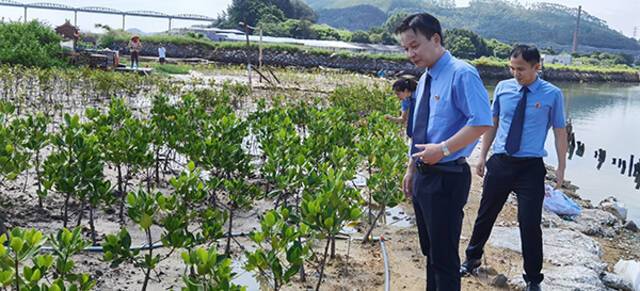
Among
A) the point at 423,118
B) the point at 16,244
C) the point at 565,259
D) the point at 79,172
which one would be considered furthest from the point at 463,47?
the point at 16,244

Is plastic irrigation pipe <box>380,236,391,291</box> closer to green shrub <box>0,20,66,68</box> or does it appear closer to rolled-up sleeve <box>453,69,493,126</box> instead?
rolled-up sleeve <box>453,69,493,126</box>

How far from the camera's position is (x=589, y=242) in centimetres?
619

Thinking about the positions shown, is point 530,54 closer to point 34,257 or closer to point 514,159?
point 514,159

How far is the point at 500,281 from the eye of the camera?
4.73 m

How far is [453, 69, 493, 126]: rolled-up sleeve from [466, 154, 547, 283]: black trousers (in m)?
1.27

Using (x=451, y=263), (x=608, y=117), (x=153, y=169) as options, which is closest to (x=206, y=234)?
(x=451, y=263)

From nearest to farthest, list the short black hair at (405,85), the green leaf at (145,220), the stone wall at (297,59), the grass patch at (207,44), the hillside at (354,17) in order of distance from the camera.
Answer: the green leaf at (145,220)
the short black hair at (405,85)
the grass patch at (207,44)
the stone wall at (297,59)
the hillside at (354,17)

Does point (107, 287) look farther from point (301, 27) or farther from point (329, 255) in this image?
point (301, 27)

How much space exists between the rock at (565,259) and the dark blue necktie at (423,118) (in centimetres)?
187

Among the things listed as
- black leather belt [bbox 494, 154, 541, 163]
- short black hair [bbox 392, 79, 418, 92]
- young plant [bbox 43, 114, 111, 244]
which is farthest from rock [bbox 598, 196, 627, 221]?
young plant [bbox 43, 114, 111, 244]

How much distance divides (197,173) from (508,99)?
2139 mm

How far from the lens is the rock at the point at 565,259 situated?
488 cm

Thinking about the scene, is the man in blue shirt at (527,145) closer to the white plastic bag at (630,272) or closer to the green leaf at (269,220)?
the white plastic bag at (630,272)

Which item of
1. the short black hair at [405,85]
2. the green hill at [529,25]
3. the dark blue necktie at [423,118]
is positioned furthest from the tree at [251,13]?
the green hill at [529,25]
